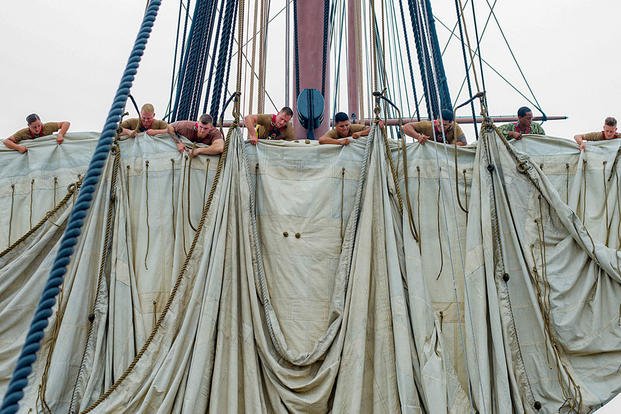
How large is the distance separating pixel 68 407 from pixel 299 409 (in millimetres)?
1706

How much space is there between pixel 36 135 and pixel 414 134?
3.44 meters

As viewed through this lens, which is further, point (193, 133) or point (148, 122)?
point (148, 122)

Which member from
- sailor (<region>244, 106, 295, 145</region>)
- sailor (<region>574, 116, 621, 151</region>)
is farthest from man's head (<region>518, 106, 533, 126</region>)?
sailor (<region>244, 106, 295, 145</region>)

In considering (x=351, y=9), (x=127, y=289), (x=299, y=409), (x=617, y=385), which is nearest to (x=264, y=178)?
(x=127, y=289)

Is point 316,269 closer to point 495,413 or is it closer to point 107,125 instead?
point 495,413

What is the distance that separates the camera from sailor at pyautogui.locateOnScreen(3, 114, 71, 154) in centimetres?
827

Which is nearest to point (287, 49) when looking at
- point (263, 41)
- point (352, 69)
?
point (263, 41)

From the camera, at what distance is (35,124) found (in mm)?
8508

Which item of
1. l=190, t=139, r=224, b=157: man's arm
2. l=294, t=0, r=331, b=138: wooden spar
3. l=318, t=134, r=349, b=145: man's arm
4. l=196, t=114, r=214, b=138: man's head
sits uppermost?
l=294, t=0, r=331, b=138: wooden spar

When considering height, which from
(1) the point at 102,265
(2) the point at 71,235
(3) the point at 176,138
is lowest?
(1) the point at 102,265

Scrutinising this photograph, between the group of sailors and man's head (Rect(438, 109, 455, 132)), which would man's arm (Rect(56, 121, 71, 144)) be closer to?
the group of sailors

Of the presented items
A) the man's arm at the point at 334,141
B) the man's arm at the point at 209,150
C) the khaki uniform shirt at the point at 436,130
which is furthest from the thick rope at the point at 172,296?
the khaki uniform shirt at the point at 436,130

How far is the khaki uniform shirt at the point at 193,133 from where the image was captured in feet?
26.7

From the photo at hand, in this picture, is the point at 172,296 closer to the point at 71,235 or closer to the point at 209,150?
the point at 209,150
